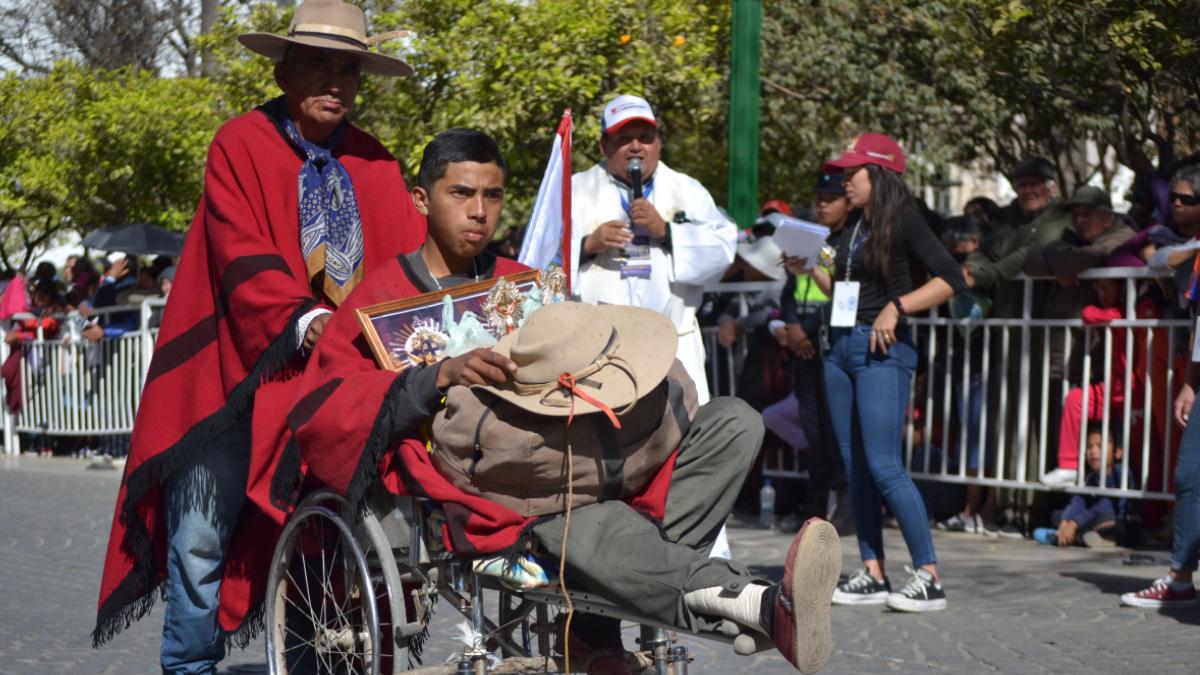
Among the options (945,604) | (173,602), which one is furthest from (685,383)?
(945,604)

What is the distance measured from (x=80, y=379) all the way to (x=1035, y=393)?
9753 millimetres

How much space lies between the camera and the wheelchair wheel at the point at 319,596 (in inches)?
176

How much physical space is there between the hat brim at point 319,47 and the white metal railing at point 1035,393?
496cm

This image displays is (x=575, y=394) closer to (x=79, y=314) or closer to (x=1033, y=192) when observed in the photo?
(x=1033, y=192)

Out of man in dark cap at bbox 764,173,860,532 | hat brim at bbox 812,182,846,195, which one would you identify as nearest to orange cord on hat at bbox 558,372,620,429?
hat brim at bbox 812,182,846,195

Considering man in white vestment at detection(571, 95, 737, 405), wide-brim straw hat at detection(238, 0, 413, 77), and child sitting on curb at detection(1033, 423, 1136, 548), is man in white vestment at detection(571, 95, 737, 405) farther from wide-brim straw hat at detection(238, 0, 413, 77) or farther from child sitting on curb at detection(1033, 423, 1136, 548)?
child sitting on curb at detection(1033, 423, 1136, 548)

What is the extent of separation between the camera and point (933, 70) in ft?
63.1

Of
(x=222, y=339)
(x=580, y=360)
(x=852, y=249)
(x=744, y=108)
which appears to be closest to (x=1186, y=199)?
(x=852, y=249)

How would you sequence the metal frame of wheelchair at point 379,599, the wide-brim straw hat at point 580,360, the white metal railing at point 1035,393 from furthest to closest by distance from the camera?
1. the white metal railing at point 1035,393
2. the metal frame of wheelchair at point 379,599
3. the wide-brim straw hat at point 580,360

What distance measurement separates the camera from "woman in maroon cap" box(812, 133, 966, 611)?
7.10 meters

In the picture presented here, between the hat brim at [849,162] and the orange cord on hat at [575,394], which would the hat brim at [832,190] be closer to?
the hat brim at [849,162]

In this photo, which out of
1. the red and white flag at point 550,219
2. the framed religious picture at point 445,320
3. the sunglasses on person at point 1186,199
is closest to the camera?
the framed religious picture at point 445,320

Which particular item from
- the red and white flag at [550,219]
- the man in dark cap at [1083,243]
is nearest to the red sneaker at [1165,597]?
the man in dark cap at [1083,243]

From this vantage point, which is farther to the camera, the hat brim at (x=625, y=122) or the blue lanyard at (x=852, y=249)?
the blue lanyard at (x=852, y=249)
